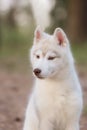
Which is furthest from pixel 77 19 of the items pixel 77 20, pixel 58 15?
pixel 58 15

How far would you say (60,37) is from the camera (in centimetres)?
618

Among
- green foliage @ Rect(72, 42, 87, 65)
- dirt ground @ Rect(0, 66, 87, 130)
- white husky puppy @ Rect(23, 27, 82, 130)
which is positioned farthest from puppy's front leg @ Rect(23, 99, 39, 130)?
green foliage @ Rect(72, 42, 87, 65)

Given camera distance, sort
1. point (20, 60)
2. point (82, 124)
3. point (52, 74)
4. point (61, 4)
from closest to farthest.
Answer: point (52, 74) < point (82, 124) < point (20, 60) < point (61, 4)

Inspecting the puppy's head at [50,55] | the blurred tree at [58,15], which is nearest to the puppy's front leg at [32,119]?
the puppy's head at [50,55]

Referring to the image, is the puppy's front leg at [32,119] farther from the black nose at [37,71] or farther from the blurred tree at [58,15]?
the blurred tree at [58,15]

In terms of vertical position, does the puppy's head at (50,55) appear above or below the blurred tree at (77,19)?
below

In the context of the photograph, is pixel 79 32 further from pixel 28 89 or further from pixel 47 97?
pixel 47 97

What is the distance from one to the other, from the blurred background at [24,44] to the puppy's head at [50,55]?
188cm

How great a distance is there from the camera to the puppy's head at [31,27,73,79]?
19.1 ft

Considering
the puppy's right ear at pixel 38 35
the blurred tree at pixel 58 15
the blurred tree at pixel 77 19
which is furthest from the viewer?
the blurred tree at pixel 58 15

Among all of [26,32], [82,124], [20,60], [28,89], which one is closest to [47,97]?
[82,124]

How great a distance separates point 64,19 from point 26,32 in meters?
9.04

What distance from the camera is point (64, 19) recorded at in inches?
1049

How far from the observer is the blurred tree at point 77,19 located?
23312 mm
